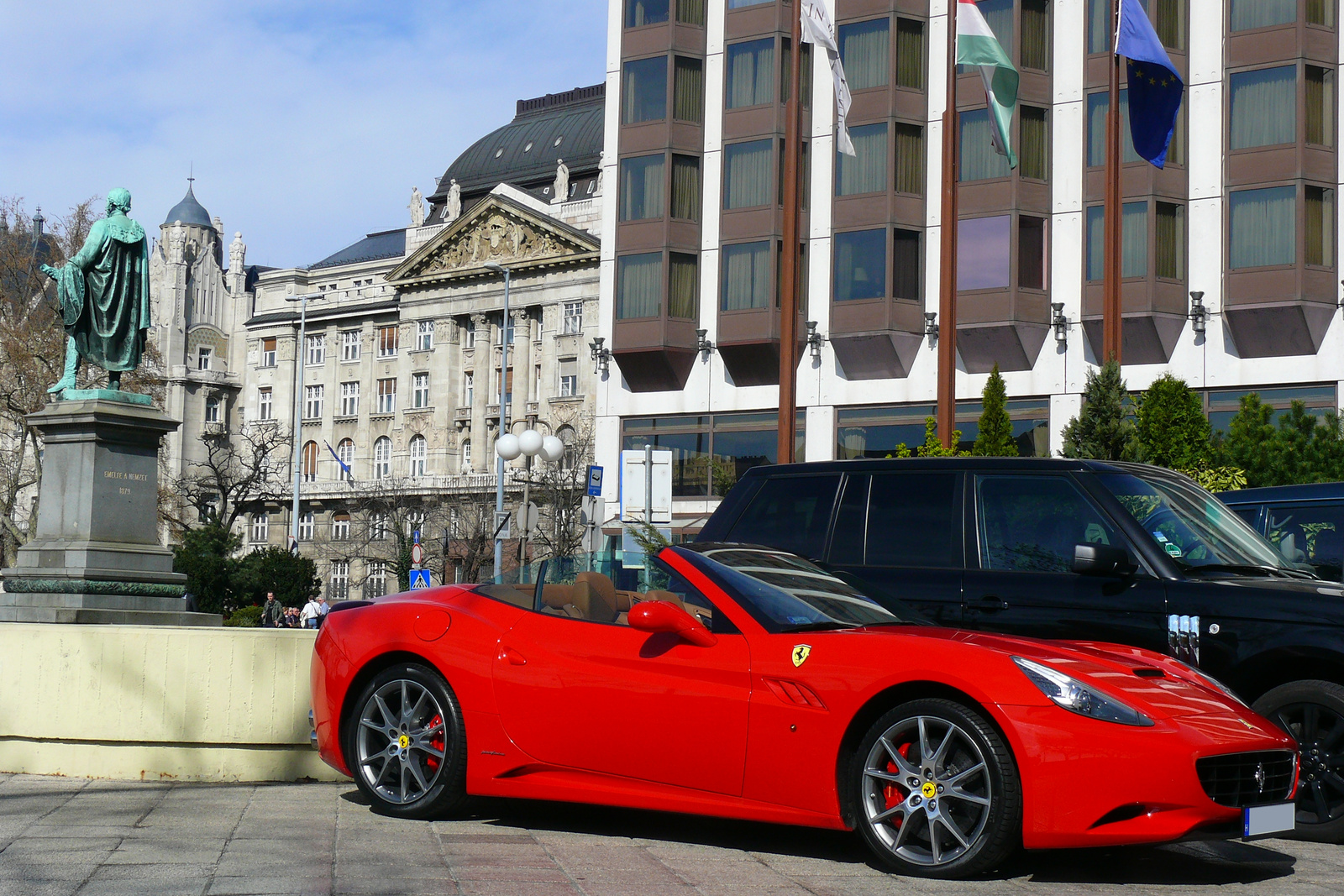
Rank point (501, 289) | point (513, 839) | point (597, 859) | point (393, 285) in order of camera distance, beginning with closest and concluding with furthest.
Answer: point (597, 859), point (513, 839), point (501, 289), point (393, 285)

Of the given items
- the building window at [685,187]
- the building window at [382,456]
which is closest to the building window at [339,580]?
the building window at [382,456]

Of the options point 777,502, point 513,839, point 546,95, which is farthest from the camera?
point 546,95

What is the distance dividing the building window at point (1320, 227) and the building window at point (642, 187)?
16.7m

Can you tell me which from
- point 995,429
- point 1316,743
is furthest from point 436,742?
point 995,429

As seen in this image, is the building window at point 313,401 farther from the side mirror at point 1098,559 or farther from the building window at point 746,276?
the side mirror at point 1098,559

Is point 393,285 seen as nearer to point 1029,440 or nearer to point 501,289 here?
point 501,289

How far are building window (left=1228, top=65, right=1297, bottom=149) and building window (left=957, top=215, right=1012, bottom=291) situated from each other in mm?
5681

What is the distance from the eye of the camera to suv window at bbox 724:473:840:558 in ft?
29.3

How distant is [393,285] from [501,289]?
8.05 meters

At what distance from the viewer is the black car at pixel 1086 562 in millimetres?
7555

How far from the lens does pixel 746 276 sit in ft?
139

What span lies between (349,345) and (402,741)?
81.2 metres

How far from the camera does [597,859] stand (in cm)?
664

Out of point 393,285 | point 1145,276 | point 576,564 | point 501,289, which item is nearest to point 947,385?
point 576,564
